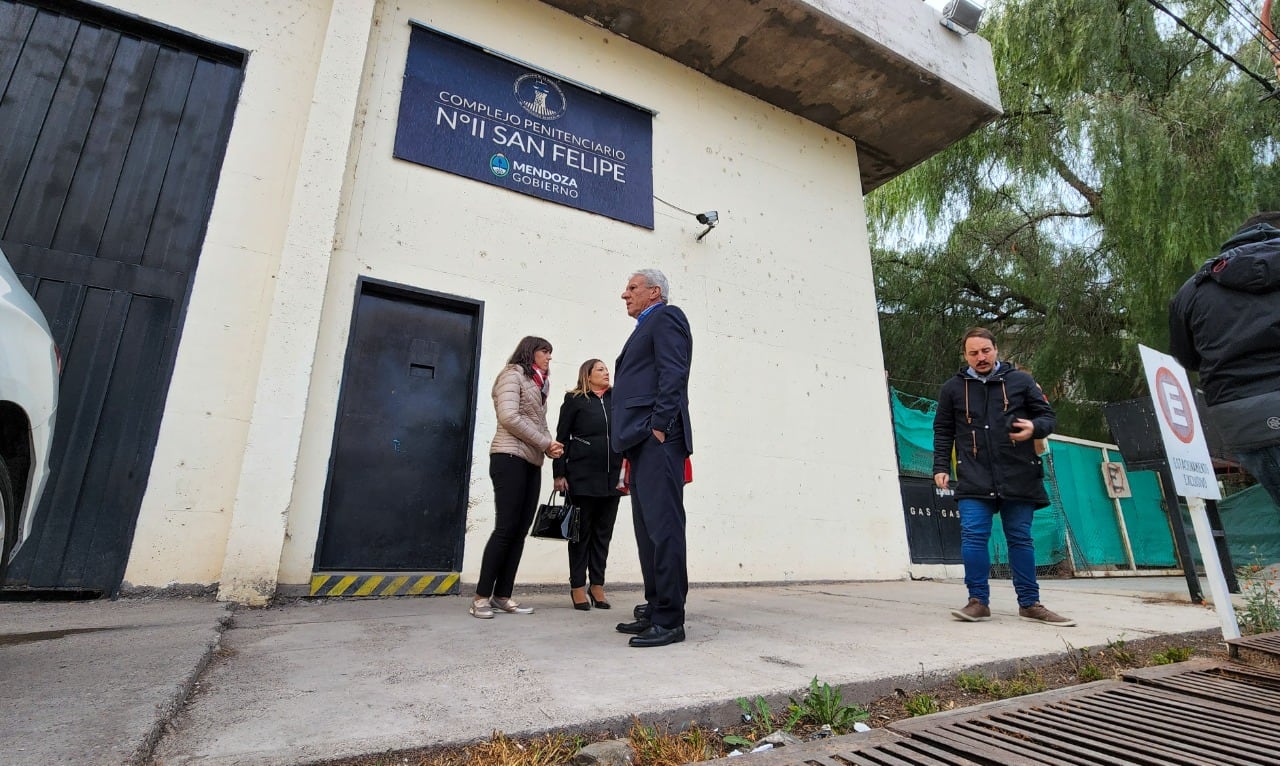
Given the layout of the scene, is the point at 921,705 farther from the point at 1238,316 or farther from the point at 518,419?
the point at 518,419

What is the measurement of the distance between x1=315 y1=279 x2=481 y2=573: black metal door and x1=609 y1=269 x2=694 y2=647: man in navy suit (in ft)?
6.99

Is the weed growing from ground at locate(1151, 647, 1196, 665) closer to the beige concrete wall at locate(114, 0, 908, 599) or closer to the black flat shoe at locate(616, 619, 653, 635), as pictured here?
the black flat shoe at locate(616, 619, 653, 635)

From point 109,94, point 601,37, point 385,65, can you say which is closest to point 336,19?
point 385,65

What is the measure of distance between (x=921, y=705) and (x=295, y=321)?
413cm

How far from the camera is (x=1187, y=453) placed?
3174 millimetres

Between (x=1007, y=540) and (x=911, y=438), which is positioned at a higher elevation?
(x=911, y=438)

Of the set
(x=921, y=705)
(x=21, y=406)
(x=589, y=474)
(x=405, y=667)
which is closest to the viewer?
(x=21, y=406)

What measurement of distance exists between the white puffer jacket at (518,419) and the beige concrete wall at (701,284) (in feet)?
4.21

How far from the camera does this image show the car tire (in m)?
1.76

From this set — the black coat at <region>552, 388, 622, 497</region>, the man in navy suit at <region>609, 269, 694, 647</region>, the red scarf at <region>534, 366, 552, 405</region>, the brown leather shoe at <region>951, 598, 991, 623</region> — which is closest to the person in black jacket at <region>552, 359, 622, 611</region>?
the black coat at <region>552, 388, 622, 497</region>

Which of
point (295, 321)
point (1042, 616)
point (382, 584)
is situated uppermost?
point (295, 321)

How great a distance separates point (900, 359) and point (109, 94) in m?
9.89

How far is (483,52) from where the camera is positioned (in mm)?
5469

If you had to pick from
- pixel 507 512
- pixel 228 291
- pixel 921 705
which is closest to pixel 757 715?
pixel 921 705
